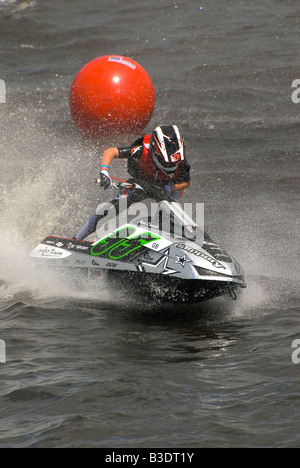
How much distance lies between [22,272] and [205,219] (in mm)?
4054

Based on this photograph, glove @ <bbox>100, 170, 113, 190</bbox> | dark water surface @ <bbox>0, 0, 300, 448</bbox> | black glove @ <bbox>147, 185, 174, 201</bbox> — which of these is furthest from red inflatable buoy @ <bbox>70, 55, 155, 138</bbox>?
glove @ <bbox>100, 170, 113, 190</bbox>

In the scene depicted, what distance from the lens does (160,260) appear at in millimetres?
6691

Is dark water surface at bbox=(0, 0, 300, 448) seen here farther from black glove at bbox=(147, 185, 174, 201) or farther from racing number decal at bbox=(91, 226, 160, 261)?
black glove at bbox=(147, 185, 174, 201)

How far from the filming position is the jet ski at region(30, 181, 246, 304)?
6.52 metres

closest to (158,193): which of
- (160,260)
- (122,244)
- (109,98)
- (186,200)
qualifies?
(122,244)

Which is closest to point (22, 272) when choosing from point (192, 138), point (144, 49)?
point (192, 138)

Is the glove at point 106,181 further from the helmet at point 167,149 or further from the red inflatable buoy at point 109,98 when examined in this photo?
the red inflatable buoy at point 109,98

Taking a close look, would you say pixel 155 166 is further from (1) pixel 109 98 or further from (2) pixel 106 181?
(1) pixel 109 98

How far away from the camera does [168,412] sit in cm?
457

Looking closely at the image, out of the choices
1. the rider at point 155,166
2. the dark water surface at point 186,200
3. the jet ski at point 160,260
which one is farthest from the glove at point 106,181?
the dark water surface at point 186,200

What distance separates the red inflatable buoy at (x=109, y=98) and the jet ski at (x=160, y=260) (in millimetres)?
3012

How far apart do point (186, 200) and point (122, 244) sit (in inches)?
207
